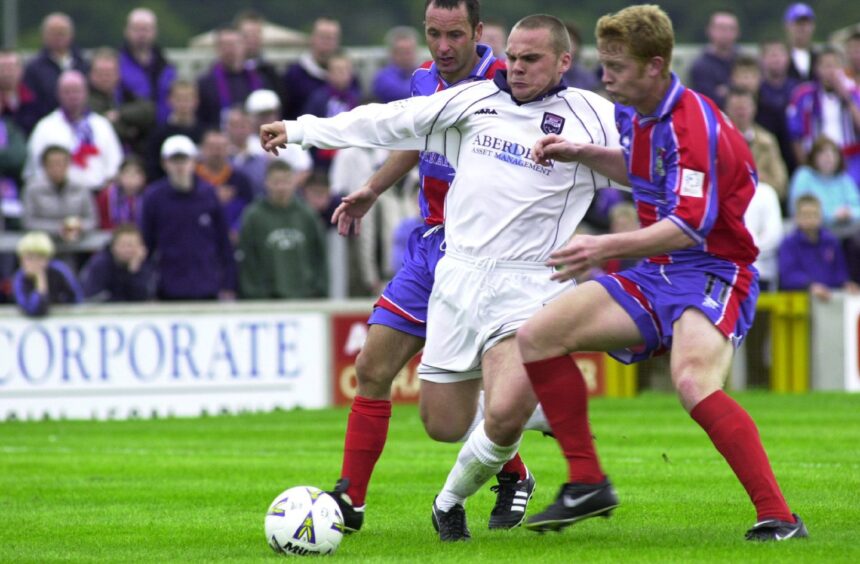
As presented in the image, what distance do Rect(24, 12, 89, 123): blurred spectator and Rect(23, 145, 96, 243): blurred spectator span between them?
4.47 ft

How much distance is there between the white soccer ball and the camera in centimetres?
712

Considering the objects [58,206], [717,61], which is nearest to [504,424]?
[58,206]

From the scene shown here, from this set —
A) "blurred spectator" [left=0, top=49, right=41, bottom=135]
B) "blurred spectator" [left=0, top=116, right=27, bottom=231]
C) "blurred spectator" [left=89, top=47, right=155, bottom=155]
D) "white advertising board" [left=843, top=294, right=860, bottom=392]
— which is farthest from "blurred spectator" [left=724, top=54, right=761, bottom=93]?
"blurred spectator" [left=0, top=116, right=27, bottom=231]

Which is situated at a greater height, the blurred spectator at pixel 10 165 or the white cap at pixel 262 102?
the white cap at pixel 262 102

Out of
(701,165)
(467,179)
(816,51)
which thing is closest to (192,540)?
(467,179)

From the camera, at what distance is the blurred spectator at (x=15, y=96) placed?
1672 cm

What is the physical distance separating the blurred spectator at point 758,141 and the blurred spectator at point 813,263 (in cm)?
77

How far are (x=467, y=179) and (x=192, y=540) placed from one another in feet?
7.09

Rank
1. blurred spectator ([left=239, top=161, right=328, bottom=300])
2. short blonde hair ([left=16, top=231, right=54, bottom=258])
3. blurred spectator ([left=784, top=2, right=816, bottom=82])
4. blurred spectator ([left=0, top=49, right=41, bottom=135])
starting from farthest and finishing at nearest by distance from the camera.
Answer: blurred spectator ([left=784, top=2, right=816, bottom=82]), blurred spectator ([left=0, top=49, right=41, bottom=135]), blurred spectator ([left=239, top=161, right=328, bottom=300]), short blonde hair ([left=16, top=231, right=54, bottom=258])

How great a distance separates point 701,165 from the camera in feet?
22.2

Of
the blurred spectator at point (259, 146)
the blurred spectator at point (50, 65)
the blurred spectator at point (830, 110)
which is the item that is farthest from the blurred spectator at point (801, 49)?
the blurred spectator at point (50, 65)

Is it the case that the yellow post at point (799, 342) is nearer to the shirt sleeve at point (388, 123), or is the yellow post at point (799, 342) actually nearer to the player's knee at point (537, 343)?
the shirt sleeve at point (388, 123)

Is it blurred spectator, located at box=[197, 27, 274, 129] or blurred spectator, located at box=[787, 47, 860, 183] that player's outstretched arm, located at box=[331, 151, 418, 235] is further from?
blurred spectator, located at box=[787, 47, 860, 183]

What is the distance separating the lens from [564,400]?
7.00 metres
